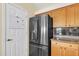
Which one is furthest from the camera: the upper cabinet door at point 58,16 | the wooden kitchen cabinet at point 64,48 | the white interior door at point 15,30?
the upper cabinet door at point 58,16

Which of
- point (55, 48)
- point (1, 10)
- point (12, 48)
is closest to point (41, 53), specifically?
point (55, 48)

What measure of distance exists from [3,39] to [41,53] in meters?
1.07

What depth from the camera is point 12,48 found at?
4.66 ft

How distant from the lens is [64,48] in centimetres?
192

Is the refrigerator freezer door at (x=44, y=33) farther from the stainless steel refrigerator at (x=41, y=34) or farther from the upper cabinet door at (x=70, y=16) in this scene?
the upper cabinet door at (x=70, y=16)

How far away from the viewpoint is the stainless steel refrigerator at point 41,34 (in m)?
2.08

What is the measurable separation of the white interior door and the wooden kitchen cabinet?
65cm

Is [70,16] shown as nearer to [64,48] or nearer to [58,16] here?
[58,16]

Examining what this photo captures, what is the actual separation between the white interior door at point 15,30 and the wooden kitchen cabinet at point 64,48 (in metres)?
0.65

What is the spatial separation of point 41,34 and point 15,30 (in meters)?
0.80

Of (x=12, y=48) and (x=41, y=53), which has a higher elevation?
(x=12, y=48)

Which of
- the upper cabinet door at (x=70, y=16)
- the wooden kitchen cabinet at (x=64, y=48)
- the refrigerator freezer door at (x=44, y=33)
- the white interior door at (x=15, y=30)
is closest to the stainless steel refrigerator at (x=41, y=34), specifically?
the refrigerator freezer door at (x=44, y=33)

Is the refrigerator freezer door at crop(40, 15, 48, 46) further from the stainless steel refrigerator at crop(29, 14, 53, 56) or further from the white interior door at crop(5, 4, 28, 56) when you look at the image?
the white interior door at crop(5, 4, 28, 56)

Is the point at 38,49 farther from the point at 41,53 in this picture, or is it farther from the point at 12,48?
the point at 12,48
